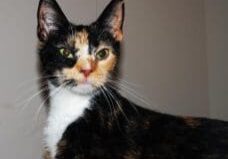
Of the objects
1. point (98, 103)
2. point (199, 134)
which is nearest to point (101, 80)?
point (98, 103)

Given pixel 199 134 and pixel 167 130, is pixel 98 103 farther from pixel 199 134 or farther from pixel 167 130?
pixel 199 134

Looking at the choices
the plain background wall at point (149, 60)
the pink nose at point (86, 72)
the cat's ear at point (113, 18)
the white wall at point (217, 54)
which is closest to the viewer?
the pink nose at point (86, 72)

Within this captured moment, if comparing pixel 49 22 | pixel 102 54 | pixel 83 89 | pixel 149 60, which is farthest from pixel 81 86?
pixel 149 60

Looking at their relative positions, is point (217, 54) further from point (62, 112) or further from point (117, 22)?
point (62, 112)

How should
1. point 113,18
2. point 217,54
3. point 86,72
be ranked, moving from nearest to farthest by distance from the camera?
point 86,72, point 113,18, point 217,54

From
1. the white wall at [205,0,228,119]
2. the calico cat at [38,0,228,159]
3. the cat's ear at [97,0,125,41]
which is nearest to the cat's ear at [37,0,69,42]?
the calico cat at [38,0,228,159]

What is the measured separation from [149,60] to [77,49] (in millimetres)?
834

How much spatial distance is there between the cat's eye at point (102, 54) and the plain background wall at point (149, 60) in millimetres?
336

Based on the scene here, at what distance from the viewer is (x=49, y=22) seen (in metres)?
1.31

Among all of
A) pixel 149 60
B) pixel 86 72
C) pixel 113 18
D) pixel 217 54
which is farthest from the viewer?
pixel 217 54

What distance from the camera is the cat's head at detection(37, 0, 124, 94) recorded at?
4.08 ft

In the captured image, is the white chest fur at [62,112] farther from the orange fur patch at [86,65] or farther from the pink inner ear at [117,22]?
the pink inner ear at [117,22]

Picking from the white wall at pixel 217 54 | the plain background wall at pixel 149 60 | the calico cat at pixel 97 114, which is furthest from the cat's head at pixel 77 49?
the white wall at pixel 217 54

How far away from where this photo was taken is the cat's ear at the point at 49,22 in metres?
1.29
